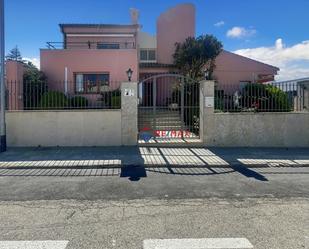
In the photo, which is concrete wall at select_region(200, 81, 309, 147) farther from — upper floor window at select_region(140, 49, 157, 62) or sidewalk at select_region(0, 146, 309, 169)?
upper floor window at select_region(140, 49, 157, 62)

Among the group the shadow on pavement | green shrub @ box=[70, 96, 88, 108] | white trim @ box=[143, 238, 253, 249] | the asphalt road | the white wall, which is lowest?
→ white trim @ box=[143, 238, 253, 249]

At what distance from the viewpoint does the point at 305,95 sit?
40.5ft

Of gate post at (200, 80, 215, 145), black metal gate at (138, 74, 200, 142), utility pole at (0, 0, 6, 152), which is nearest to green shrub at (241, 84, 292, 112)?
gate post at (200, 80, 215, 145)

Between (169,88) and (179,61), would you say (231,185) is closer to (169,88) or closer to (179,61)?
(169,88)

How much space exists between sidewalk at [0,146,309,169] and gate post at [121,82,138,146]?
0.56 metres

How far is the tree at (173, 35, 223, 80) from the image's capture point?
2375 cm

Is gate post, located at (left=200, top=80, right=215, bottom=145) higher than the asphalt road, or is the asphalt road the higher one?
gate post, located at (left=200, top=80, right=215, bottom=145)

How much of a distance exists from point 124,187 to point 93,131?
5358 mm

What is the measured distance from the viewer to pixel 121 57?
19891 millimetres

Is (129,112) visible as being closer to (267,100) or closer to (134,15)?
(267,100)

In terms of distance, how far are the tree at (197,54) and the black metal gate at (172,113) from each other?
10.9 m

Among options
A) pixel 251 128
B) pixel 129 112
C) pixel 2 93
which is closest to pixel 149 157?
pixel 129 112

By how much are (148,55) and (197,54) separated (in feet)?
20.5

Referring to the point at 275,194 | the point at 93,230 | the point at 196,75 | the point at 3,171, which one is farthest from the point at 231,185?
the point at 196,75
